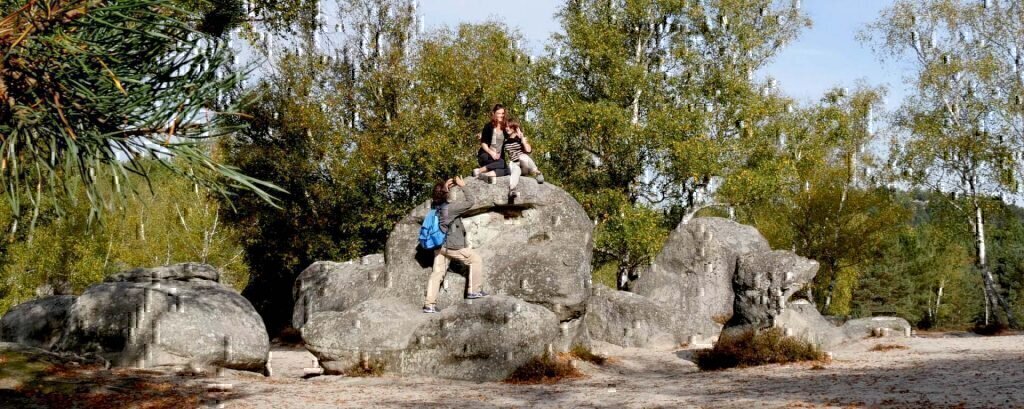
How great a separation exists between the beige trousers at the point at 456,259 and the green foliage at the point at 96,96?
8443 mm

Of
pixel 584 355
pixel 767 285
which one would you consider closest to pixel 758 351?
pixel 767 285

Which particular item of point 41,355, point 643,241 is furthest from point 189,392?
point 643,241

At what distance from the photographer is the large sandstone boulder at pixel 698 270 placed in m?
25.3

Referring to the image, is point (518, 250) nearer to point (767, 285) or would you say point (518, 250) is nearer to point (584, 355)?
point (584, 355)

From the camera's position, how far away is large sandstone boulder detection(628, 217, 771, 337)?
83.0 ft

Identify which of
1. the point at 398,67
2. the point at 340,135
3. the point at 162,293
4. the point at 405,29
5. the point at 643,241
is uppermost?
the point at 405,29

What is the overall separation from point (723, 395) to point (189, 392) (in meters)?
6.17

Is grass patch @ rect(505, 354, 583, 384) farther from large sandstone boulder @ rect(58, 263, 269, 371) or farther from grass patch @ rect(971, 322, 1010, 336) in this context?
grass patch @ rect(971, 322, 1010, 336)

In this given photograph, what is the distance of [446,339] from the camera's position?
13141 millimetres

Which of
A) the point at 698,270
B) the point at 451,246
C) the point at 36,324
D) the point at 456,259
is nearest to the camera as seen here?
the point at 36,324

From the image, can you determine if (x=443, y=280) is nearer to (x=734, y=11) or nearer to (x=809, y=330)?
(x=809, y=330)

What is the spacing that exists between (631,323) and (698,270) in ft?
19.0

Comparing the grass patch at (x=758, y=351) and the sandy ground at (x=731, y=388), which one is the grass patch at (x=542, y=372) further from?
the grass patch at (x=758, y=351)

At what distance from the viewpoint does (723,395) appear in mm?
10172
